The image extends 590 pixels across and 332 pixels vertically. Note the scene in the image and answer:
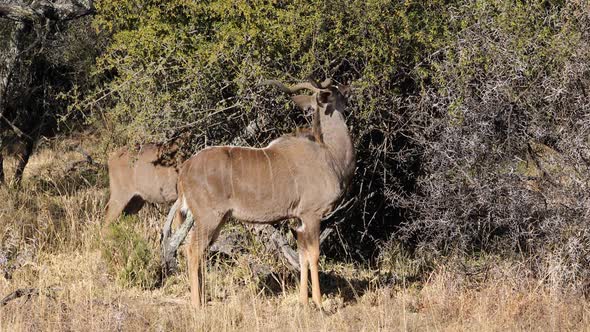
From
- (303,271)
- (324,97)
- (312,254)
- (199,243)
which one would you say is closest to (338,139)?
(324,97)

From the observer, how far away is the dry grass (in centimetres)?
635

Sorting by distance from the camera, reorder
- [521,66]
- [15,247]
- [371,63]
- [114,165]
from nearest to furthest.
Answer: [521,66] < [371,63] < [15,247] < [114,165]

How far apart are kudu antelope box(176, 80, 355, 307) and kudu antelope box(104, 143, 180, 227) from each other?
5.46ft

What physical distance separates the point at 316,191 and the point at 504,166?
5.21ft

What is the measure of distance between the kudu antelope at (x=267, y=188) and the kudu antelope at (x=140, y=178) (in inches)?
65.5

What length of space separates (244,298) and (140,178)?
229cm

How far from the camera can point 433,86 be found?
7730 mm

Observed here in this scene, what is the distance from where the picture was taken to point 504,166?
7305 millimetres

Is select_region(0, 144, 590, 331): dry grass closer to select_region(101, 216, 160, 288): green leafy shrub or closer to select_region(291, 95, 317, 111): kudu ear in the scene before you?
select_region(101, 216, 160, 288): green leafy shrub

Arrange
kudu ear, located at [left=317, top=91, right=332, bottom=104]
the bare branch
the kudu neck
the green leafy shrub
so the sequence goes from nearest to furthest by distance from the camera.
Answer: kudu ear, located at [left=317, top=91, right=332, bottom=104] < the kudu neck < the green leafy shrub < the bare branch

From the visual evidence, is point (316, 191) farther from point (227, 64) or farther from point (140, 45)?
point (140, 45)

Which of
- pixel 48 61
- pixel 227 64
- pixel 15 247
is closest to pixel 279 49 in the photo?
pixel 227 64

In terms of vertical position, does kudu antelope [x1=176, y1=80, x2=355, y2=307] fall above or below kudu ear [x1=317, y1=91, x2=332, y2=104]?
below

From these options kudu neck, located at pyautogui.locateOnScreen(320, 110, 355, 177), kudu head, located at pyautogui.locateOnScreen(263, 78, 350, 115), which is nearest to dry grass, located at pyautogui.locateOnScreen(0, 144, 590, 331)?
kudu neck, located at pyautogui.locateOnScreen(320, 110, 355, 177)
